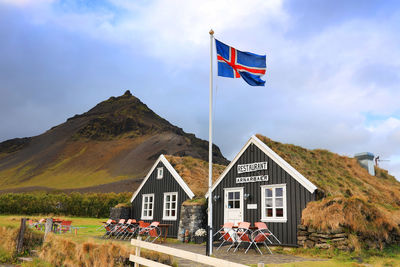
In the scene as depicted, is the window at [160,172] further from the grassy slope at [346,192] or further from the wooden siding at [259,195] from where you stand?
the grassy slope at [346,192]

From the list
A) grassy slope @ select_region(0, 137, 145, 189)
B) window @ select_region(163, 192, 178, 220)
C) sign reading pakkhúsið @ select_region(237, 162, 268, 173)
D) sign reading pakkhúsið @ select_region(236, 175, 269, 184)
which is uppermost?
grassy slope @ select_region(0, 137, 145, 189)

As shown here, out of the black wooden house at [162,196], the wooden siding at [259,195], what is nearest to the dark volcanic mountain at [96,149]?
the black wooden house at [162,196]

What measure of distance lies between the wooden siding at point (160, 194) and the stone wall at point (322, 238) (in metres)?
7.32

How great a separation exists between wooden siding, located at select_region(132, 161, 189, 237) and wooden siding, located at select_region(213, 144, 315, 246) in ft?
8.91

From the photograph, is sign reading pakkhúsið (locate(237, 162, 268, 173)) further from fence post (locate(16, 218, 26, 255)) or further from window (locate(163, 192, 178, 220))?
fence post (locate(16, 218, 26, 255))

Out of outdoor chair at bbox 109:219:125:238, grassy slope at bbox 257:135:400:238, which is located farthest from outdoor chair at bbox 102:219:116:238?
grassy slope at bbox 257:135:400:238

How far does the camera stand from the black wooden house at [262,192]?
43.0 feet

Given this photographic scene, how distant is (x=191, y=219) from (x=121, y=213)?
6.54 metres

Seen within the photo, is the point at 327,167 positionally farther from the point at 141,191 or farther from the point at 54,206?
the point at 54,206

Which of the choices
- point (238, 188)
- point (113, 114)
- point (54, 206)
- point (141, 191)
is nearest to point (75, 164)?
point (113, 114)

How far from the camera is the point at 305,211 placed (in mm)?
12516

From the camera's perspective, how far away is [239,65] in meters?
12.6

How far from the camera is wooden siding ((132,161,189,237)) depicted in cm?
1838

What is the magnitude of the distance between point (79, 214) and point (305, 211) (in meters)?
33.5
